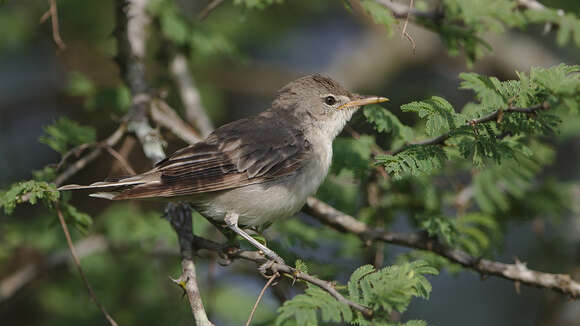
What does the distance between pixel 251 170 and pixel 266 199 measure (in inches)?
10.0

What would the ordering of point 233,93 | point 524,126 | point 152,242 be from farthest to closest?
point 233,93
point 152,242
point 524,126

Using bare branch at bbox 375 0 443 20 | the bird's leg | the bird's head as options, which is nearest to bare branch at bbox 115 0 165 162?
the bird's leg

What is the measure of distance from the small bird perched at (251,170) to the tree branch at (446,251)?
26cm

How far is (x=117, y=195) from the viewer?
142 inches

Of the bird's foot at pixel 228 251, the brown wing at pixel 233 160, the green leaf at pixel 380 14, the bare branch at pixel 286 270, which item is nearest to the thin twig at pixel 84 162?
the brown wing at pixel 233 160

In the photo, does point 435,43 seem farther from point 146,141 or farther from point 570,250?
point 146,141

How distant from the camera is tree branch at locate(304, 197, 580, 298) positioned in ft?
11.1

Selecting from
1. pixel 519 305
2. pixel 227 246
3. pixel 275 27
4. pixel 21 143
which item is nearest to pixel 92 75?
pixel 21 143

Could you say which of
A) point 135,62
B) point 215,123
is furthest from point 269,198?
point 215,123

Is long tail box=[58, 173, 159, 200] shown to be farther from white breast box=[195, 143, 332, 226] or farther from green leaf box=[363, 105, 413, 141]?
green leaf box=[363, 105, 413, 141]

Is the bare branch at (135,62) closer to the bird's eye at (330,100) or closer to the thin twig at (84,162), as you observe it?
the thin twig at (84,162)

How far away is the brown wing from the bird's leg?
0.70 ft

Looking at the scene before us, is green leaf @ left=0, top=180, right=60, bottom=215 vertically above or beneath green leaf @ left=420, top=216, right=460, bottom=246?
above

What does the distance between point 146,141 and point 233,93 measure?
189 inches
